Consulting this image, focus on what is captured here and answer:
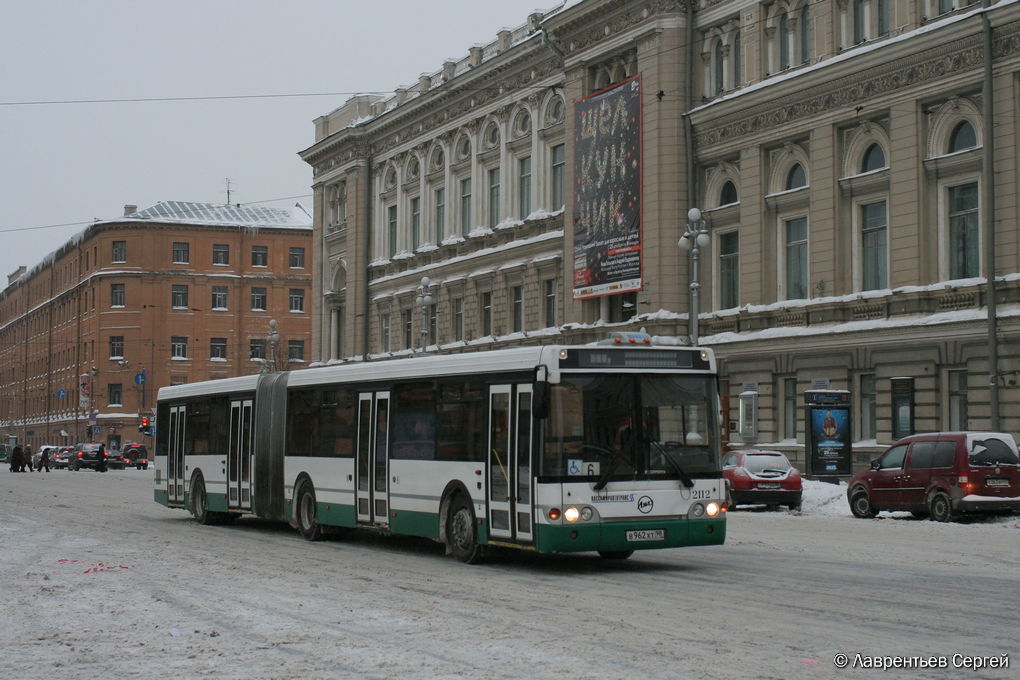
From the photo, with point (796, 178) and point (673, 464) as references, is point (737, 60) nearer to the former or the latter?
point (796, 178)

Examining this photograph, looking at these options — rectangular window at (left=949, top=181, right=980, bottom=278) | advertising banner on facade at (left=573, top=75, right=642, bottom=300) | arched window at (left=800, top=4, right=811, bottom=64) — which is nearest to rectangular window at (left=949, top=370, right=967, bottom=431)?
rectangular window at (left=949, top=181, right=980, bottom=278)

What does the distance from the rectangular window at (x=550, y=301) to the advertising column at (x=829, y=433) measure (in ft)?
59.9

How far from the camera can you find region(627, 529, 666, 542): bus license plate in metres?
16.6

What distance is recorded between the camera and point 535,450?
16578 mm

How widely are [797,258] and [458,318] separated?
2171 centimetres

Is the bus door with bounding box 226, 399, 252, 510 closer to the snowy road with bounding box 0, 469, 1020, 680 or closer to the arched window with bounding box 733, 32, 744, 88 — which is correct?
the snowy road with bounding box 0, 469, 1020, 680

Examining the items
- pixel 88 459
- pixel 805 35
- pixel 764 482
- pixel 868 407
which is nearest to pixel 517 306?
pixel 805 35

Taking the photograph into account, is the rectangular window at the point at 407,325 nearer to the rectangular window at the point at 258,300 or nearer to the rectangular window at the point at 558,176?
the rectangular window at the point at 558,176

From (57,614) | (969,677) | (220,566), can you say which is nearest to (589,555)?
(220,566)

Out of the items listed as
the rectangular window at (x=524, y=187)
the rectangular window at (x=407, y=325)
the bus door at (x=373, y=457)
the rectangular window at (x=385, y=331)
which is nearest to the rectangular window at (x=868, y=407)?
the rectangular window at (x=524, y=187)

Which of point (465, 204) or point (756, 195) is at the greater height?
point (465, 204)

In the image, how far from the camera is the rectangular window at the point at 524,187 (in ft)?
185

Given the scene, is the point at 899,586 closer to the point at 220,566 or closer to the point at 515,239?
the point at 220,566

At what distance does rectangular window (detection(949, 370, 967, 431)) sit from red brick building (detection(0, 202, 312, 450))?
234 feet
